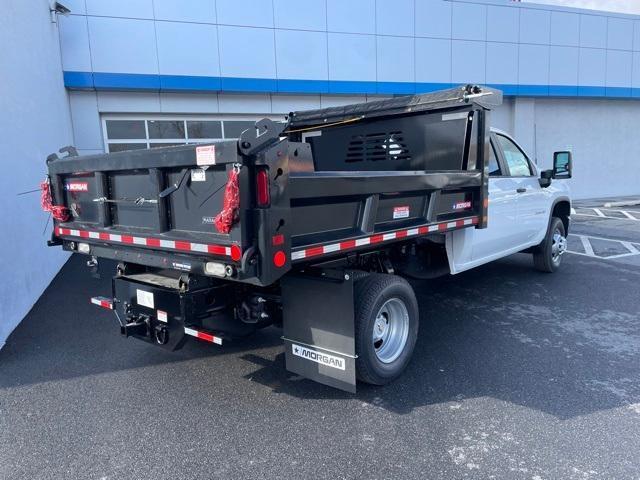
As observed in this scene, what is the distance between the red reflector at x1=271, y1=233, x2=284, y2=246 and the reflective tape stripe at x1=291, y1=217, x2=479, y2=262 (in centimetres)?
17

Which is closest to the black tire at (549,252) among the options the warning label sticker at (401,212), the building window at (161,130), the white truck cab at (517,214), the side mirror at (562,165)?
the white truck cab at (517,214)

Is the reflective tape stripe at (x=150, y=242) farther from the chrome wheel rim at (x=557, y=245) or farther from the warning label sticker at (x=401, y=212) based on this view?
the chrome wheel rim at (x=557, y=245)

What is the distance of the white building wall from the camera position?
5.76m

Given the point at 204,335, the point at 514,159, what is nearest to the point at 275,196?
the point at 204,335

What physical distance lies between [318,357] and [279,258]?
1.06m

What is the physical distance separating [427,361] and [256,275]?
2203 millimetres

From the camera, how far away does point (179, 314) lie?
11.8 feet

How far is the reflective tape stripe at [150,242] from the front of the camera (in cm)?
310

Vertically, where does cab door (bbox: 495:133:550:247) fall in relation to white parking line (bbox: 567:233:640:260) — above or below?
above

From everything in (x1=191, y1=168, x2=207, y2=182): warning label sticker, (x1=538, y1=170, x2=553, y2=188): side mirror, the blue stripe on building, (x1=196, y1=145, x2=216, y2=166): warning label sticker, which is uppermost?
the blue stripe on building

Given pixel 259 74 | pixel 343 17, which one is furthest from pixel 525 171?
pixel 343 17

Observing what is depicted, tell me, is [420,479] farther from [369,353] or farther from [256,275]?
[256,275]

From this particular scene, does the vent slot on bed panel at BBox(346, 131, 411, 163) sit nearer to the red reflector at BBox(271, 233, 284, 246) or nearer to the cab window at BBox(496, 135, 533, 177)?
the cab window at BBox(496, 135, 533, 177)

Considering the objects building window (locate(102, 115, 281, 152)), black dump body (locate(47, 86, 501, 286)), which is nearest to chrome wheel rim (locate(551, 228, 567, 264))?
black dump body (locate(47, 86, 501, 286))
